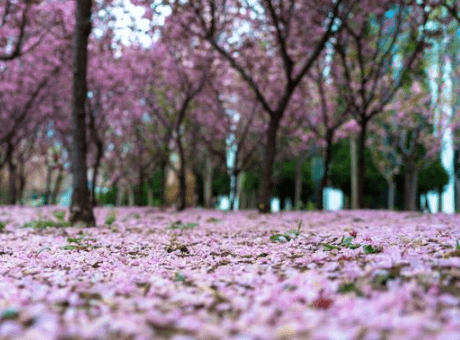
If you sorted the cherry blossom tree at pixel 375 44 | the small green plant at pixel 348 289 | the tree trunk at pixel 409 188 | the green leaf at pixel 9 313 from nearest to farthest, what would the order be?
the green leaf at pixel 9 313 → the small green plant at pixel 348 289 → the cherry blossom tree at pixel 375 44 → the tree trunk at pixel 409 188

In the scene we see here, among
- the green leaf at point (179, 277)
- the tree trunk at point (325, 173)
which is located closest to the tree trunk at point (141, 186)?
the tree trunk at point (325, 173)

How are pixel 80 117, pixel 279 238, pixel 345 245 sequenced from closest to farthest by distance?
pixel 345 245 → pixel 279 238 → pixel 80 117

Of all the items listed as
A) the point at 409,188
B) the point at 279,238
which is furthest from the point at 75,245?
the point at 409,188

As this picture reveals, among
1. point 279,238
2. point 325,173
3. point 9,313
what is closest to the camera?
point 9,313

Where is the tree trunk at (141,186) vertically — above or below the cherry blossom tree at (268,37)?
below

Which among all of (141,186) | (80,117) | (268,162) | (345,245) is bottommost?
(345,245)

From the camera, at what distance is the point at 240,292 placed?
4.05 m

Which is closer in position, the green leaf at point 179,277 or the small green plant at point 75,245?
the green leaf at point 179,277

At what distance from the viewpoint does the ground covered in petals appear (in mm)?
2969

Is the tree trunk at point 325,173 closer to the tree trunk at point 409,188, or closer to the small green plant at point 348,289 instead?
the tree trunk at point 409,188

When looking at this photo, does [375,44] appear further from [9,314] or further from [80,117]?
[9,314]

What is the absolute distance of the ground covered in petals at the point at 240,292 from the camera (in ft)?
9.74

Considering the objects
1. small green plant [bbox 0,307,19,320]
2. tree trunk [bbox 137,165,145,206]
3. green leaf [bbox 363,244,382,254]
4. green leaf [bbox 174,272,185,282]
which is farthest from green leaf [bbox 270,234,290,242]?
tree trunk [bbox 137,165,145,206]

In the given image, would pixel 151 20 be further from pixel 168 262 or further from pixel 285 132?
pixel 285 132
